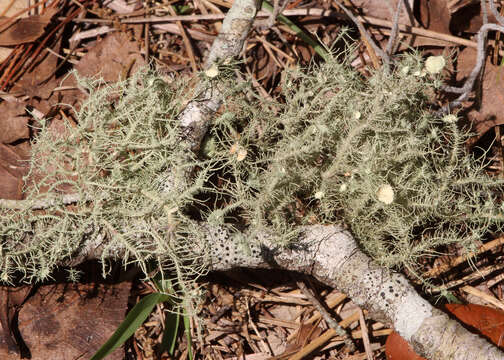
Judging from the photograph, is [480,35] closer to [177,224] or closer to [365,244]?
[365,244]

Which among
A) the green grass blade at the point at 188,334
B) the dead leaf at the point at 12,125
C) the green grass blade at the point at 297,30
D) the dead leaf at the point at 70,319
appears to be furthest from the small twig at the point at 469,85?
the dead leaf at the point at 12,125

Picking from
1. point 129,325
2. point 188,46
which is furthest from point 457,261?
point 188,46

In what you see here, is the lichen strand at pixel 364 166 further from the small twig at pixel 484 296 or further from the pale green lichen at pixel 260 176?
the small twig at pixel 484 296

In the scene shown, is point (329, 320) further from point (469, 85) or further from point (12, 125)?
point (12, 125)

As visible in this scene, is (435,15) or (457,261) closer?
(457,261)

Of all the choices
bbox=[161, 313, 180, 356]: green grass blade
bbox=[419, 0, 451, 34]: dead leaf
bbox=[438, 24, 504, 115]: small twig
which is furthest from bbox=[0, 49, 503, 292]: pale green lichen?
bbox=[419, 0, 451, 34]: dead leaf

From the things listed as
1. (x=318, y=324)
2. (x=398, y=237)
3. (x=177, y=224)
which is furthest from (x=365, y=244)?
(x=177, y=224)
